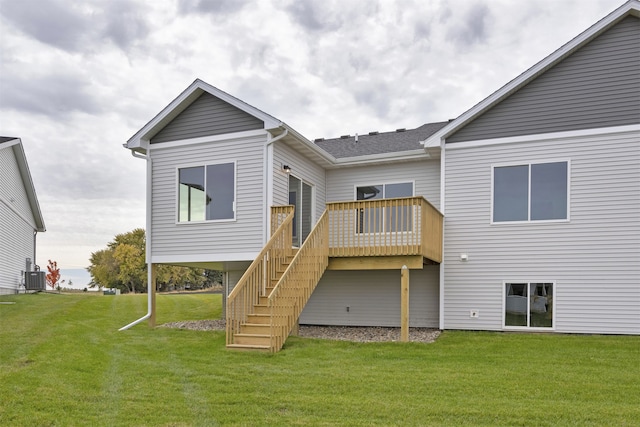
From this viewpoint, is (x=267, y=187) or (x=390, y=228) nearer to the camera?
(x=390, y=228)

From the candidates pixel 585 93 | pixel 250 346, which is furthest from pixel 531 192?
pixel 250 346

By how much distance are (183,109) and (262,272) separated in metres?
4.71

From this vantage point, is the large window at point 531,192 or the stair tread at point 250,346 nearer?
the stair tread at point 250,346

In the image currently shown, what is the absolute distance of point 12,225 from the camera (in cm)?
2044

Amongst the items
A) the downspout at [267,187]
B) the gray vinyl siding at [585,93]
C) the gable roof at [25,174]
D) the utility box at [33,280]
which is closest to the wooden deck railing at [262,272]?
the downspout at [267,187]

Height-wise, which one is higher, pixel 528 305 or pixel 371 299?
pixel 528 305

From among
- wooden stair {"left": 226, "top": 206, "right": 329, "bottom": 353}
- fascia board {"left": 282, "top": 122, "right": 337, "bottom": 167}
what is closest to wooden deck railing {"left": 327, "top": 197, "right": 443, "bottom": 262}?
wooden stair {"left": 226, "top": 206, "right": 329, "bottom": 353}

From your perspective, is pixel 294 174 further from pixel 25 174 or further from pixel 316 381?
pixel 25 174

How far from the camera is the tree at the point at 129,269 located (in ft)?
120

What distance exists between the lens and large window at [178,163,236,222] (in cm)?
1150

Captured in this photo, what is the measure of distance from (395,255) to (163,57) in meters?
9.29

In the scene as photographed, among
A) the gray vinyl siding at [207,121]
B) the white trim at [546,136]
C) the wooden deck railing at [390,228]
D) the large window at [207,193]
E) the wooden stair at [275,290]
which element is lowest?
the wooden stair at [275,290]

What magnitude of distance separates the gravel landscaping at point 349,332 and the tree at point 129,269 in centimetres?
2375

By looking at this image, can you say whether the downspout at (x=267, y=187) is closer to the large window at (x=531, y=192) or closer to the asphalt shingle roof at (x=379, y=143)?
the asphalt shingle roof at (x=379, y=143)
